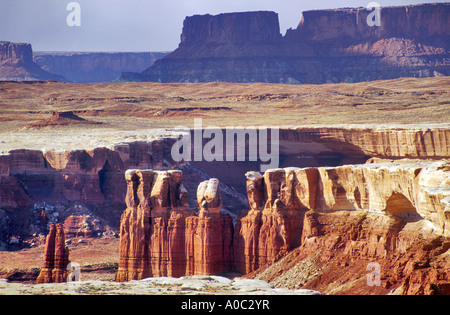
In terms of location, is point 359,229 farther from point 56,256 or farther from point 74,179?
point 74,179

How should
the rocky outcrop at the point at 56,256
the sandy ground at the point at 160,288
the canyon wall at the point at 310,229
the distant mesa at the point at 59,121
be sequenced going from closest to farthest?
the sandy ground at the point at 160,288
the canyon wall at the point at 310,229
the rocky outcrop at the point at 56,256
the distant mesa at the point at 59,121

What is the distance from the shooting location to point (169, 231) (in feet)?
194

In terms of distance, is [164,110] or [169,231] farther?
[164,110]

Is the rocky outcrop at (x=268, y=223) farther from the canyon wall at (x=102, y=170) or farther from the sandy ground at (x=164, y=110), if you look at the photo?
the canyon wall at (x=102, y=170)

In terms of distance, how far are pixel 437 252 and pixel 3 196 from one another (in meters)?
49.2

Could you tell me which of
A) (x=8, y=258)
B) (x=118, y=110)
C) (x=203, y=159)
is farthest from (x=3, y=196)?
(x=118, y=110)

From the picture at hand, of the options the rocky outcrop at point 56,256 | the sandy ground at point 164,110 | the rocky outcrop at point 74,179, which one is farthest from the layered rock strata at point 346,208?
the rocky outcrop at point 74,179

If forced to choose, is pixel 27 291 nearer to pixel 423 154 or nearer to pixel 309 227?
pixel 309 227

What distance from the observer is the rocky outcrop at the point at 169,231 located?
57344 millimetres

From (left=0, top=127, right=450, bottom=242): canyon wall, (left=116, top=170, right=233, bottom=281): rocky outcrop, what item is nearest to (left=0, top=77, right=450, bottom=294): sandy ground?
(left=0, top=127, right=450, bottom=242): canyon wall

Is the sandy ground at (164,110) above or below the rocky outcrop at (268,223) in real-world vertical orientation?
above

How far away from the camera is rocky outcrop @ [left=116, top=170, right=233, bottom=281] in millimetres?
57344

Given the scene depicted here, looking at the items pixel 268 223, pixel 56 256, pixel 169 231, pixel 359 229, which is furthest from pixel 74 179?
pixel 359 229

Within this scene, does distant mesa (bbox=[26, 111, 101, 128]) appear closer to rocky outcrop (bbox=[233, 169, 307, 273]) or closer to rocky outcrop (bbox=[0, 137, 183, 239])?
rocky outcrop (bbox=[0, 137, 183, 239])
